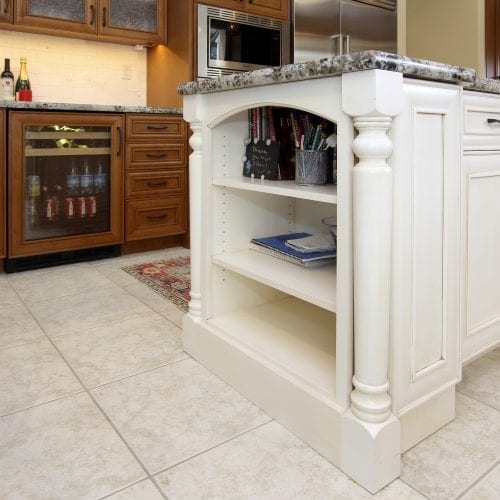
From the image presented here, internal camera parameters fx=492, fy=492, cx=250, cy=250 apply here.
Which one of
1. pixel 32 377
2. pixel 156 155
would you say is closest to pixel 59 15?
pixel 156 155

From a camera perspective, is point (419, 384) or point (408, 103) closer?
point (408, 103)

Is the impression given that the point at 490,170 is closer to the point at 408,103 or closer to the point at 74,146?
the point at 408,103

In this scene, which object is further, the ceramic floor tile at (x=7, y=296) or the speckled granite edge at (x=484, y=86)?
the ceramic floor tile at (x=7, y=296)

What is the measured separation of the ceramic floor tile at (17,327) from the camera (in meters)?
1.82

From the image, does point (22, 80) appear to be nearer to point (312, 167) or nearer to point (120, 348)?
point (120, 348)

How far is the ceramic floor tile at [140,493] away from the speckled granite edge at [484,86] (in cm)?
113

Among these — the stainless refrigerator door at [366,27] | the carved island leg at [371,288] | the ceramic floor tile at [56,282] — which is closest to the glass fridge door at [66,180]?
the ceramic floor tile at [56,282]

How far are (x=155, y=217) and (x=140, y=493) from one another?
2437mm

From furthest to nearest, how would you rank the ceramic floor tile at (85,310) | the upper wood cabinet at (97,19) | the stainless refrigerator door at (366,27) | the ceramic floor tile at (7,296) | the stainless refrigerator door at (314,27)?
the stainless refrigerator door at (366,27), the stainless refrigerator door at (314,27), the upper wood cabinet at (97,19), the ceramic floor tile at (7,296), the ceramic floor tile at (85,310)

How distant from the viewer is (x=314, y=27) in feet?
12.3

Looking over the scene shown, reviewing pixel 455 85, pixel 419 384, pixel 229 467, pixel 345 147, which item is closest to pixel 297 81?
pixel 345 147

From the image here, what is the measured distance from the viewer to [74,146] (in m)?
2.92

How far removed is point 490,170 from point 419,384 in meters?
0.59

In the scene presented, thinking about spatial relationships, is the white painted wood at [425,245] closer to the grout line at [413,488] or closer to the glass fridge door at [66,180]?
the grout line at [413,488]
